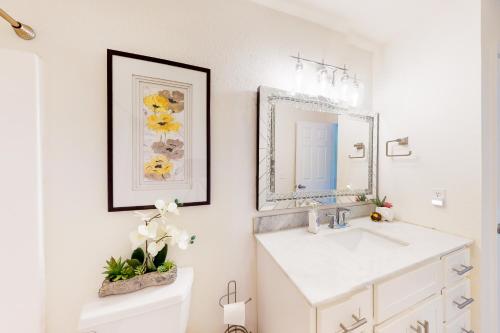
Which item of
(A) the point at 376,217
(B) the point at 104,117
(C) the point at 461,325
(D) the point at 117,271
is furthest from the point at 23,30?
(C) the point at 461,325

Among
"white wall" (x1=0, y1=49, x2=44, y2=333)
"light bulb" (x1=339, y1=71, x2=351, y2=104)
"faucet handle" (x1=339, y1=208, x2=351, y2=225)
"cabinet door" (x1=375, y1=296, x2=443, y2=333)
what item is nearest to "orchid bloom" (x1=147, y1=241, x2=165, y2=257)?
"white wall" (x1=0, y1=49, x2=44, y2=333)

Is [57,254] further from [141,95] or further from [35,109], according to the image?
[141,95]

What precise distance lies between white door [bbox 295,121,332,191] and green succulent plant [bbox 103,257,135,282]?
0.98 m

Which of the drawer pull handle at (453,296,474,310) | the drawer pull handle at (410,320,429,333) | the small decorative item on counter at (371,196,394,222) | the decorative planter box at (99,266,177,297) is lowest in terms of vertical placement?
the drawer pull handle at (453,296,474,310)

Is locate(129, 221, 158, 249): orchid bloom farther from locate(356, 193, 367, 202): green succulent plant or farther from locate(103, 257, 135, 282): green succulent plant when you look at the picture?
locate(356, 193, 367, 202): green succulent plant

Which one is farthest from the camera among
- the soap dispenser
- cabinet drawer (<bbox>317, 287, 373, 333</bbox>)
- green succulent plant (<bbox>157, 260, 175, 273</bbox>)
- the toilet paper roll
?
the soap dispenser

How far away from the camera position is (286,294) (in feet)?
2.66

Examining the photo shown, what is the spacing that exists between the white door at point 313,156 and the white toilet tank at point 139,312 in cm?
88

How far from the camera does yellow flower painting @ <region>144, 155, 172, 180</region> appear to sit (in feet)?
3.07

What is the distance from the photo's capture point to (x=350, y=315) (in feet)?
2.30

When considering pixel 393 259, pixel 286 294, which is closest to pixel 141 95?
pixel 286 294

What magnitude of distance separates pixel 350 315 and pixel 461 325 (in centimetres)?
89

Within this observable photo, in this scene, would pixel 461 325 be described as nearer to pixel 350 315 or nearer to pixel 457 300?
pixel 457 300

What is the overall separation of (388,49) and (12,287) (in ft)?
8.38
